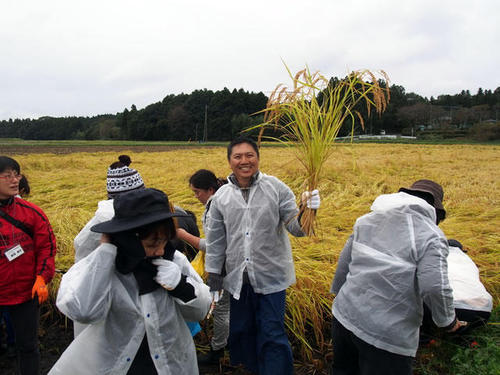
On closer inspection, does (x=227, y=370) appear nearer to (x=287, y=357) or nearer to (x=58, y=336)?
(x=287, y=357)

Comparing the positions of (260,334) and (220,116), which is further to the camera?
(220,116)

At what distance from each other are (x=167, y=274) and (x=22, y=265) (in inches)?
57.6

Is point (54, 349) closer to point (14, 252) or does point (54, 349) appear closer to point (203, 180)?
point (14, 252)

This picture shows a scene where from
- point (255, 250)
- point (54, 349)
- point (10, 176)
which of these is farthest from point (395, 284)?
point (54, 349)

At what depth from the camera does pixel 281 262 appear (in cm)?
220

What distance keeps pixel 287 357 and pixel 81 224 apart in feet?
12.4

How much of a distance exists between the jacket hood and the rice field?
1.97 ft

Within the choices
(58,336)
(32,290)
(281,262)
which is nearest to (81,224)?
(58,336)

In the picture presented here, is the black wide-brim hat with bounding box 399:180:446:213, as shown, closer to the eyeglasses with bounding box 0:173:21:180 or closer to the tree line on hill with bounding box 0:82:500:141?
the eyeglasses with bounding box 0:173:21:180

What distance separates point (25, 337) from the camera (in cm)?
214

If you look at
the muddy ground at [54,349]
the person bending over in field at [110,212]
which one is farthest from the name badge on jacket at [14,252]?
the muddy ground at [54,349]

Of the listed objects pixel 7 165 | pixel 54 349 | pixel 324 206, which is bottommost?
pixel 54 349

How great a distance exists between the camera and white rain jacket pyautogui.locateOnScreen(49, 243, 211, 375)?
1272 mm

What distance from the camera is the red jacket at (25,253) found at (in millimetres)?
2139
